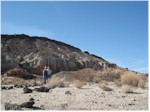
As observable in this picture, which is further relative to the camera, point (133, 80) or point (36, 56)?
point (36, 56)

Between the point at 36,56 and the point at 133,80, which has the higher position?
the point at 36,56

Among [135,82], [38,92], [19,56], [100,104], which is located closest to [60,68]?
[19,56]

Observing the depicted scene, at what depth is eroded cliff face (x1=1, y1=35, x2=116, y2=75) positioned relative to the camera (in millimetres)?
46966

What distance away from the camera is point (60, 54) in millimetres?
54469

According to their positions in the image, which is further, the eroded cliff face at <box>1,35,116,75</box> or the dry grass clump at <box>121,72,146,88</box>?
the eroded cliff face at <box>1,35,116,75</box>

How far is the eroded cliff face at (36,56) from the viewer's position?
4697 centimetres

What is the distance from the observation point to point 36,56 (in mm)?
49906

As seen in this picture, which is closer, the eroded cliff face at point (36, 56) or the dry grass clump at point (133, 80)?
the dry grass clump at point (133, 80)

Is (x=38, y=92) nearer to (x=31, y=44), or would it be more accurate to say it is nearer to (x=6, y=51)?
(x=6, y=51)

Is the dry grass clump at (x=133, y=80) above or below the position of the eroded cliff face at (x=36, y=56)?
below

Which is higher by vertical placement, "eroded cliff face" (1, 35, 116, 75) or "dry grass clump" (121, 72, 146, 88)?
"eroded cliff face" (1, 35, 116, 75)

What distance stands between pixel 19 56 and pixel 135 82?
34.3 meters

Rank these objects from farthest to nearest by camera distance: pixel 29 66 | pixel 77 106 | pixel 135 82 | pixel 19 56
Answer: pixel 19 56 < pixel 29 66 < pixel 135 82 < pixel 77 106

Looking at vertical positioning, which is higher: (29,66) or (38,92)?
(29,66)
